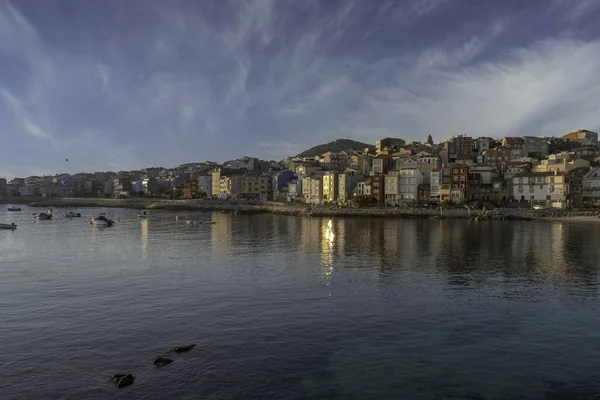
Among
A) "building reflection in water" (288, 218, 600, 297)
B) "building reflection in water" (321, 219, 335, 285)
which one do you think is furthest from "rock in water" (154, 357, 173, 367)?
"building reflection in water" (288, 218, 600, 297)

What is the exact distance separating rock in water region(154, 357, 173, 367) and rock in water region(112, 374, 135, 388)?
3.54 feet

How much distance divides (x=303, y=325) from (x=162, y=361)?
5.96 meters

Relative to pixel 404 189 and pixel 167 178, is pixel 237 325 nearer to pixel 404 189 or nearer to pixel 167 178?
pixel 404 189

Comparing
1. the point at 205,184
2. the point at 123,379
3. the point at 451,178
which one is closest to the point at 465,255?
the point at 123,379

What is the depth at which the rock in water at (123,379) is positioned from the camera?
13.3m

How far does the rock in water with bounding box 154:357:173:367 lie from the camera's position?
48.4 feet

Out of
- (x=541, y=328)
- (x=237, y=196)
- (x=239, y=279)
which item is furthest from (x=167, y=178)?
(x=541, y=328)

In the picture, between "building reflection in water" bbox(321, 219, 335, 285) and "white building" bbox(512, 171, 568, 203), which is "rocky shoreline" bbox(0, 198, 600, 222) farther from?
"building reflection in water" bbox(321, 219, 335, 285)

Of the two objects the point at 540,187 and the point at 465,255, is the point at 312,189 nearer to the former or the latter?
the point at 540,187

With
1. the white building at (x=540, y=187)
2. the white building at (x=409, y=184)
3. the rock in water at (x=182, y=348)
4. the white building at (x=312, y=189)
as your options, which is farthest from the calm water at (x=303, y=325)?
the white building at (x=312, y=189)

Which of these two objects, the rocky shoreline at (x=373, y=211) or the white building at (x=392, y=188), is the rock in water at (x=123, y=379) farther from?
the white building at (x=392, y=188)

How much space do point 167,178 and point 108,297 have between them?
17424 cm

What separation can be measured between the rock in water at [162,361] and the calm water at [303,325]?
12.5 inches

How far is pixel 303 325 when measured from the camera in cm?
1892
